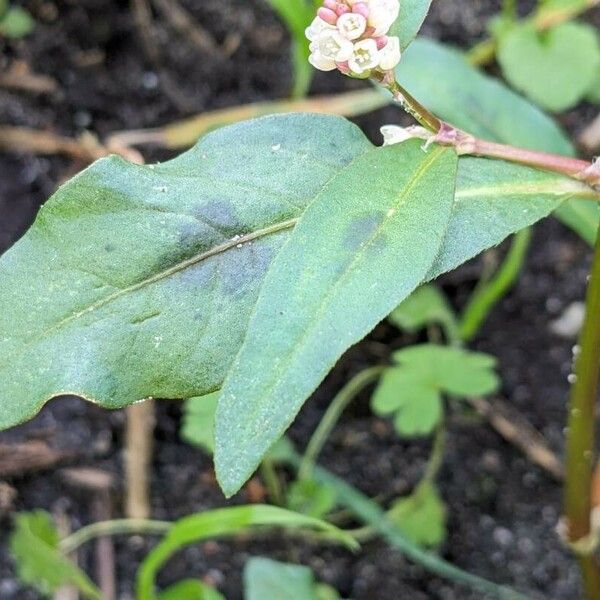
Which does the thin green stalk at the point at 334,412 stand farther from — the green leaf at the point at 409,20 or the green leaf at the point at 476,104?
the green leaf at the point at 409,20

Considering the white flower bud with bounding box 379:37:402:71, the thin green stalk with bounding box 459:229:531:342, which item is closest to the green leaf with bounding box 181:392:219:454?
the thin green stalk with bounding box 459:229:531:342

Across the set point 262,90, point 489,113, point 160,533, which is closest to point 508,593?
point 160,533

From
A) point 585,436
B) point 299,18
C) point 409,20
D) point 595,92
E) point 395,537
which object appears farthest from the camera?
point 595,92

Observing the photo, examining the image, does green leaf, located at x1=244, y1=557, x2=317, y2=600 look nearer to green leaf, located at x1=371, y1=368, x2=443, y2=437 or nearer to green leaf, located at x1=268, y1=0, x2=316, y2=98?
green leaf, located at x1=371, y1=368, x2=443, y2=437

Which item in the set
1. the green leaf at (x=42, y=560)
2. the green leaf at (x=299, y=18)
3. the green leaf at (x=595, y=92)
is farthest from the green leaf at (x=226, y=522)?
the green leaf at (x=595, y=92)

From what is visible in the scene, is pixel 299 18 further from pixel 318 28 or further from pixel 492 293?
pixel 318 28

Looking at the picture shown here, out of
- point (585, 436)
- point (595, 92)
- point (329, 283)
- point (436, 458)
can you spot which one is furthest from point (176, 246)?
point (595, 92)
